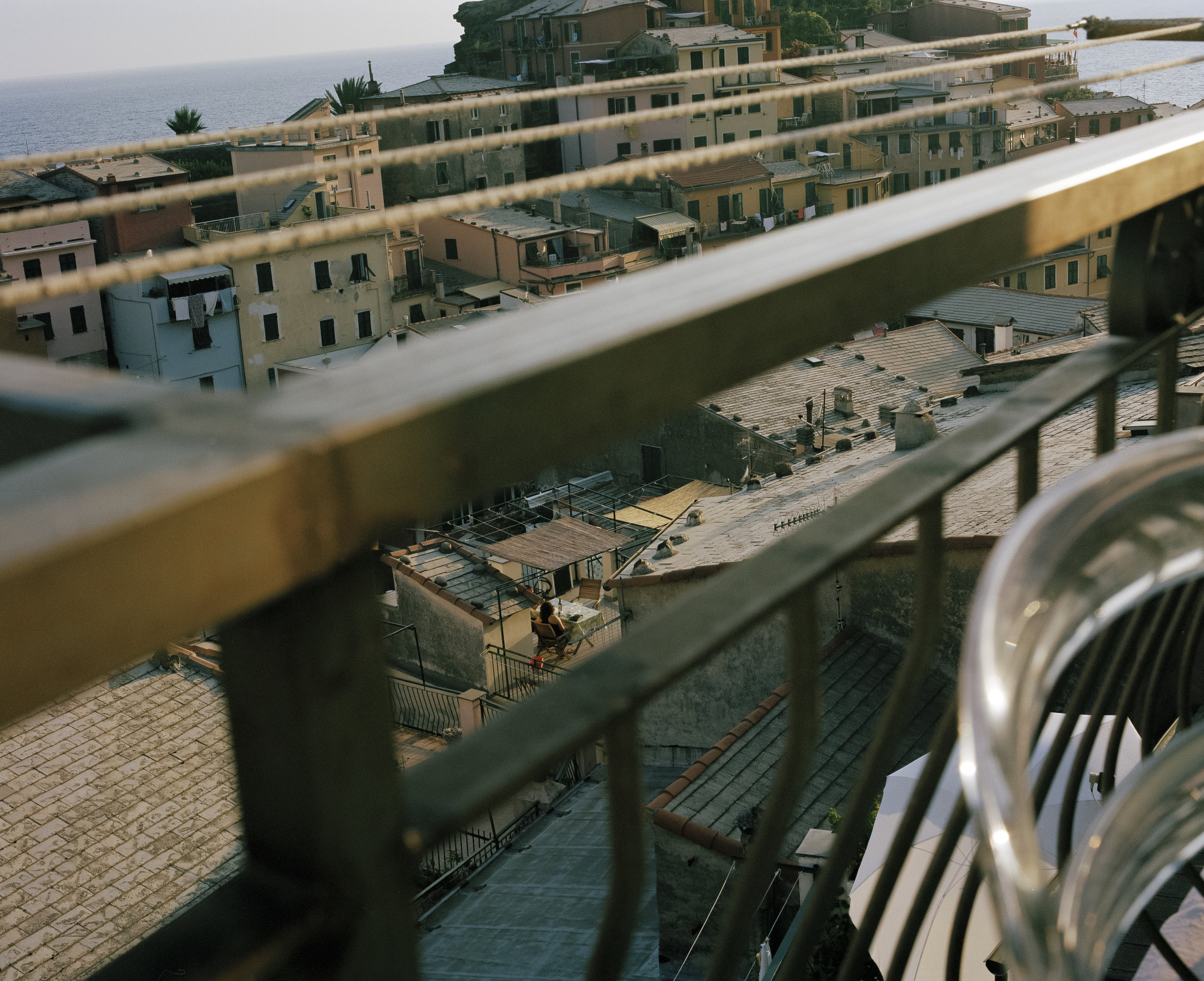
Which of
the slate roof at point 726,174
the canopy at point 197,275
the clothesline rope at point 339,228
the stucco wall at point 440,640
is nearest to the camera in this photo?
the clothesline rope at point 339,228

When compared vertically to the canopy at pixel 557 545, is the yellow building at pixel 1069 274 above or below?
above

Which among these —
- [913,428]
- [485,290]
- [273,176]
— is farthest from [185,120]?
[273,176]

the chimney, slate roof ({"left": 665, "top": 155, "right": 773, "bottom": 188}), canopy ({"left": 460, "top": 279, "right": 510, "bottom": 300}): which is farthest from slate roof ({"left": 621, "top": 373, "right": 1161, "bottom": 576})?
slate roof ({"left": 665, "top": 155, "right": 773, "bottom": 188})

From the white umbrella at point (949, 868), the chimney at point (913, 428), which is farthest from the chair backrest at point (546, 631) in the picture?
the white umbrella at point (949, 868)

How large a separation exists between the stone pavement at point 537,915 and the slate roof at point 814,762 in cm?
56

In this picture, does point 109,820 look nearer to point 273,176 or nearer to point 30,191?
point 273,176

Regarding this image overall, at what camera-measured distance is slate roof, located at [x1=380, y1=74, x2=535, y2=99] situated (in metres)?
31.3

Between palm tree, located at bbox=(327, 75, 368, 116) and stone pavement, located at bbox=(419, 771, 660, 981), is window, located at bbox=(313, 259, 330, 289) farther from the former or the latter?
stone pavement, located at bbox=(419, 771, 660, 981)

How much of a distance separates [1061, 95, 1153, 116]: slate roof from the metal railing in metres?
38.8

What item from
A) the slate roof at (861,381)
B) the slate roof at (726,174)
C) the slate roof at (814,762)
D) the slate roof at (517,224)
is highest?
the slate roof at (726,174)

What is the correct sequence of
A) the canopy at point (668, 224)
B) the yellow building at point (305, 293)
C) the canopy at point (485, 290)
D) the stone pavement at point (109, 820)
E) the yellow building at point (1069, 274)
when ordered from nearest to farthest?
the stone pavement at point (109, 820)
the yellow building at point (305, 293)
the canopy at point (485, 290)
the canopy at point (668, 224)
the yellow building at point (1069, 274)

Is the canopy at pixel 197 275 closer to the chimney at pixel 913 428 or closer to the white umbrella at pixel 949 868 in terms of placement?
the chimney at pixel 913 428

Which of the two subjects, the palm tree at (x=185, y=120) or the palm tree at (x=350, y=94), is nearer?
the palm tree at (x=185, y=120)

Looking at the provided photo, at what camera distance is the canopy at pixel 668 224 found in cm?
2672
